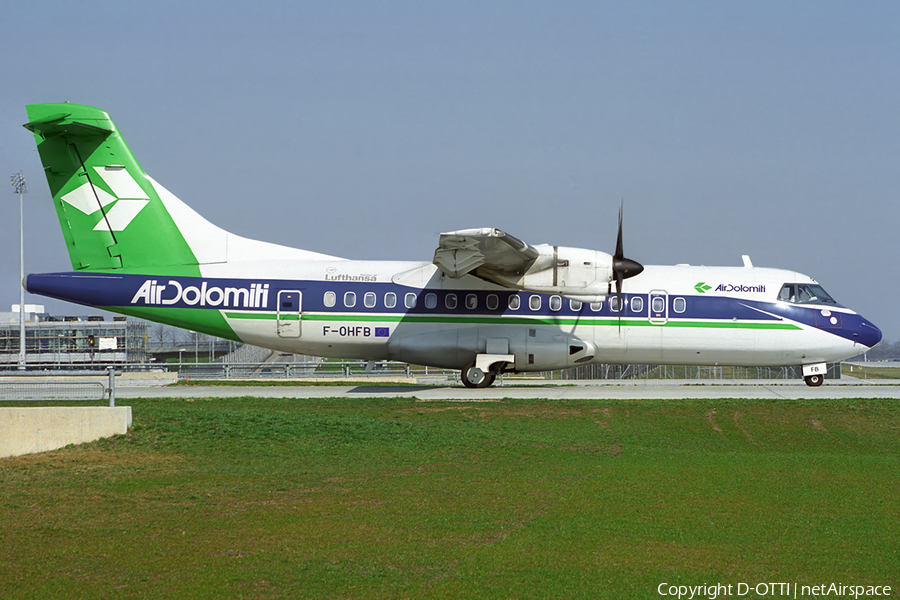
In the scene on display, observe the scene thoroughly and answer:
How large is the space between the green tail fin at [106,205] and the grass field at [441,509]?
25.6 ft

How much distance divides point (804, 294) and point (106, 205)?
21.6m

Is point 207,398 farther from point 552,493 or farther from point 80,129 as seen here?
point 552,493

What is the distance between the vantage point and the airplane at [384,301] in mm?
22219

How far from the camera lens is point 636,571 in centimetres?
691

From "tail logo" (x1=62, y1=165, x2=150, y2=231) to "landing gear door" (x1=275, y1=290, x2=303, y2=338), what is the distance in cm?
506

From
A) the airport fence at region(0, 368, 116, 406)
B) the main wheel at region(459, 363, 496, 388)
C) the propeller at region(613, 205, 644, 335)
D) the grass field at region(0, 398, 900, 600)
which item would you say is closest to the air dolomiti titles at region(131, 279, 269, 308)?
the airport fence at region(0, 368, 116, 406)

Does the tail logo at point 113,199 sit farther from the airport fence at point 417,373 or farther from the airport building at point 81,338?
the airport building at point 81,338

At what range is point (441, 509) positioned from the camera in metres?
9.26

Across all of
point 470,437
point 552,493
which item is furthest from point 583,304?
point 552,493

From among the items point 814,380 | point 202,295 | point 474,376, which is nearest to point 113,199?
point 202,295

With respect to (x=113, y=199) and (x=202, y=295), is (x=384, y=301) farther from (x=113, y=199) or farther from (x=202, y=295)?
(x=113, y=199)

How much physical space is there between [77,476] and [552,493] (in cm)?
706

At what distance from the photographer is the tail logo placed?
73.2 feet

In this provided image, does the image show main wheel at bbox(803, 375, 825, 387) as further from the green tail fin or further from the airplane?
the green tail fin
